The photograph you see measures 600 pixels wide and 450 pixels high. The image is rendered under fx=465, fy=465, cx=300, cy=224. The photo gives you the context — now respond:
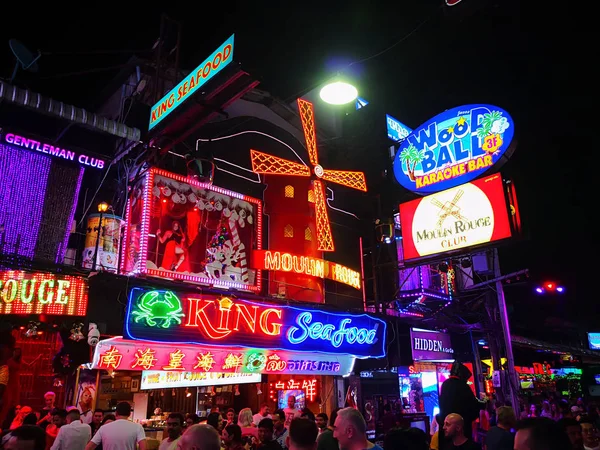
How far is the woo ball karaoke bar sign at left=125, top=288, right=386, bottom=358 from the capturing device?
10609 millimetres

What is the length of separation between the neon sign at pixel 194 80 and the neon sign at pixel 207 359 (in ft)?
18.7

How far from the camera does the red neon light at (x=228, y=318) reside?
1141 centimetres

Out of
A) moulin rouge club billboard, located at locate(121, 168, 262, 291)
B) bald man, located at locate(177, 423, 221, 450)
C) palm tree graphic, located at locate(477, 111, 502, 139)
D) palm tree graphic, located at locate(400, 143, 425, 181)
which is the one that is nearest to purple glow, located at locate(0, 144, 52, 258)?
moulin rouge club billboard, located at locate(121, 168, 262, 291)

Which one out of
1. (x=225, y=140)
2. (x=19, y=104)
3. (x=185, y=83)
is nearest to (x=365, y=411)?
(x=225, y=140)

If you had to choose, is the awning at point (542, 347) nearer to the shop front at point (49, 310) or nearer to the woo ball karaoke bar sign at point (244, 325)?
the woo ball karaoke bar sign at point (244, 325)

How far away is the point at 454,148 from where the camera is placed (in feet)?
46.8

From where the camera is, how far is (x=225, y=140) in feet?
51.0

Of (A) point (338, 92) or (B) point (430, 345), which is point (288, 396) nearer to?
(B) point (430, 345)

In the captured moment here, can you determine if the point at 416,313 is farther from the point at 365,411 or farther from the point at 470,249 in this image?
the point at 470,249

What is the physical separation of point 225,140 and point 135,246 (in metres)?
5.02

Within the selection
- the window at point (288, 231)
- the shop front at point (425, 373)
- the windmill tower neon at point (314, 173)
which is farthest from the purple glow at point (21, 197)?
the shop front at point (425, 373)

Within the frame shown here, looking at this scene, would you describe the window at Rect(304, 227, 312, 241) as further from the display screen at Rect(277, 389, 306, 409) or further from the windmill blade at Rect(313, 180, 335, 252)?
the display screen at Rect(277, 389, 306, 409)

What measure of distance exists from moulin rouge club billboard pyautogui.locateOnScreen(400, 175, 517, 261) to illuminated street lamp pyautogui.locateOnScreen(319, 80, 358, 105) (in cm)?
495

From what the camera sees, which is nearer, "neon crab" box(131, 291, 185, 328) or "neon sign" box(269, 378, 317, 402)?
"neon crab" box(131, 291, 185, 328)
